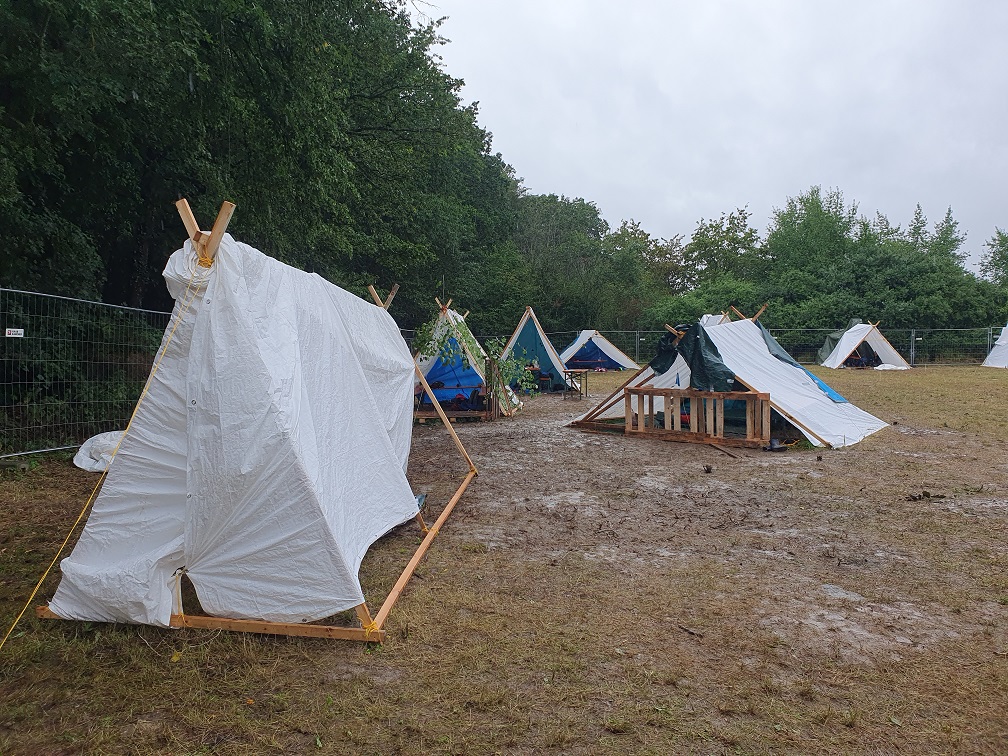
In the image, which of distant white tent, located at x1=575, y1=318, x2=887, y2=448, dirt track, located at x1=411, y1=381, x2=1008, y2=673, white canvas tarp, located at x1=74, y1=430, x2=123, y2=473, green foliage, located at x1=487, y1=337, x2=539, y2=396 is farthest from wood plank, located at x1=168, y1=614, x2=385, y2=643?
green foliage, located at x1=487, y1=337, x2=539, y2=396

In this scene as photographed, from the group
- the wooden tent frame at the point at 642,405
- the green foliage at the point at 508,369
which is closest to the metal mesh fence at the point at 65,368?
the green foliage at the point at 508,369

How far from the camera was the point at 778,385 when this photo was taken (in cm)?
909

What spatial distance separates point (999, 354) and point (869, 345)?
186 inches

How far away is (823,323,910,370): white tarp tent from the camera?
24109 millimetres

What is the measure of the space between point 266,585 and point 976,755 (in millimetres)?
2886

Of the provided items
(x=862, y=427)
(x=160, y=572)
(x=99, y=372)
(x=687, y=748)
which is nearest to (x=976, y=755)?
(x=687, y=748)

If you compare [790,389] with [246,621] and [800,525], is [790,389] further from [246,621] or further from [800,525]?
[246,621]

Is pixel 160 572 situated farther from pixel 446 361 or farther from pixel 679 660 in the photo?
pixel 446 361

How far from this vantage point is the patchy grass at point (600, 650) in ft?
7.55

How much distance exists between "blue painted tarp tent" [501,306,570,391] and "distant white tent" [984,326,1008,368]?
18684 millimetres

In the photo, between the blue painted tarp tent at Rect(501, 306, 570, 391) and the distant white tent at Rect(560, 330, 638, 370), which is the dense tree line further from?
the distant white tent at Rect(560, 330, 638, 370)

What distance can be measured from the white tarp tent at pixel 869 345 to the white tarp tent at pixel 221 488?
82.2ft

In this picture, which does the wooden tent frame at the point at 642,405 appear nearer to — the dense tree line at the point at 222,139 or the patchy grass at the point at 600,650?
the patchy grass at the point at 600,650

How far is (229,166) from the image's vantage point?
803cm
